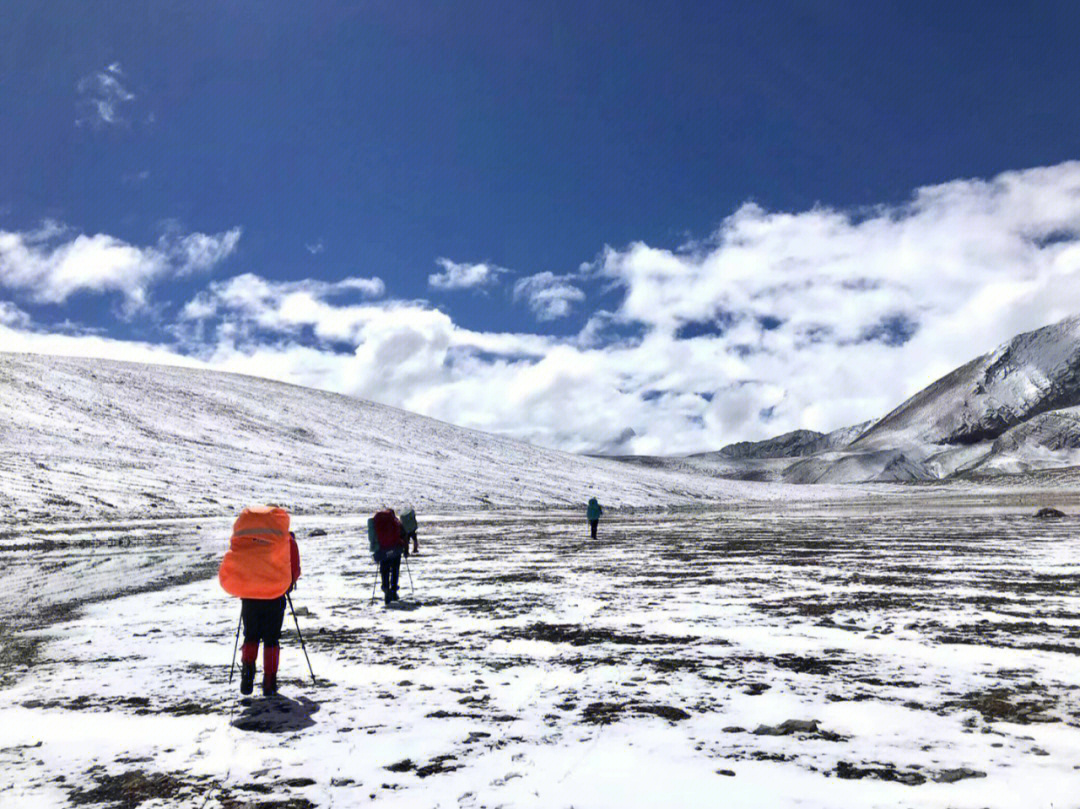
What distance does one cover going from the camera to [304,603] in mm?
13430

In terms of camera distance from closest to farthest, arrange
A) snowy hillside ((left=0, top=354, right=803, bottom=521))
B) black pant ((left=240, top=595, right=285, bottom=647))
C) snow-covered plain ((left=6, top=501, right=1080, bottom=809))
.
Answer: snow-covered plain ((left=6, top=501, right=1080, bottom=809)), black pant ((left=240, top=595, right=285, bottom=647)), snowy hillside ((left=0, top=354, right=803, bottom=521))

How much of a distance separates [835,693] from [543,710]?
289 centimetres

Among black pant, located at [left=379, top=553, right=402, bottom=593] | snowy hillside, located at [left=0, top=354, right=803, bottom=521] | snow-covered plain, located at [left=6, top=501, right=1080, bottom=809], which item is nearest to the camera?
snow-covered plain, located at [left=6, top=501, right=1080, bottom=809]

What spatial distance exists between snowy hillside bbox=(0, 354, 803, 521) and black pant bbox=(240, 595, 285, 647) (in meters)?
40.5

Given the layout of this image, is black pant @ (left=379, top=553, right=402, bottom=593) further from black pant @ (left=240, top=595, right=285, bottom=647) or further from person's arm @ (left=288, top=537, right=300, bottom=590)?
black pant @ (left=240, top=595, right=285, bottom=647)

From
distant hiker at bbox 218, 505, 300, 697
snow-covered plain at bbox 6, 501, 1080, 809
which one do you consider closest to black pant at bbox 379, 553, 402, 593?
snow-covered plain at bbox 6, 501, 1080, 809

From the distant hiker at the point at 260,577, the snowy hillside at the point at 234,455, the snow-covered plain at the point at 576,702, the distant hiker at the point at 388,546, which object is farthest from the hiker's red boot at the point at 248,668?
the snowy hillside at the point at 234,455

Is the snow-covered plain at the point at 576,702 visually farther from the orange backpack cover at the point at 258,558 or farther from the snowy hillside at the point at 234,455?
the snowy hillside at the point at 234,455

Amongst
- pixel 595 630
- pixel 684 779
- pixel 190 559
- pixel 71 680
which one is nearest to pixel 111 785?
pixel 71 680

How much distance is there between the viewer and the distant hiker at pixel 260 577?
755cm

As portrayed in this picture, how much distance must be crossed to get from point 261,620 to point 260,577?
52 centimetres

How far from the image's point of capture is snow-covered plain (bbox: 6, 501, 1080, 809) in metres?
5.10

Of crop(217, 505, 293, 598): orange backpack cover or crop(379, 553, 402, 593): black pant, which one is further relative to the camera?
crop(379, 553, 402, 593): black pant

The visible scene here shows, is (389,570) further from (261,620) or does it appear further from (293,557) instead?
(261,620)
